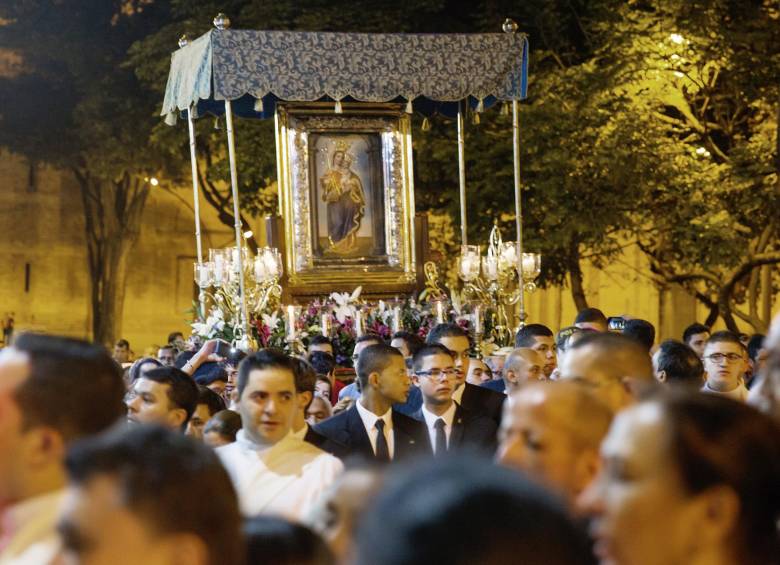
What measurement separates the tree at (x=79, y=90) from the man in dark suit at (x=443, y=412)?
21369mm

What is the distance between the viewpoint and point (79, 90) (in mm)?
31438

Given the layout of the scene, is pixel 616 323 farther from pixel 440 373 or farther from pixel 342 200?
→ pixel 342 200

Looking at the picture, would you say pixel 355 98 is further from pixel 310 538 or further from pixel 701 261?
pixel 310 538

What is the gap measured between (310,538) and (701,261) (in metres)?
22.6

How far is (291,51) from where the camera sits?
60.2 ft

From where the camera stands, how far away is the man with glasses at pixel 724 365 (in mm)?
10375

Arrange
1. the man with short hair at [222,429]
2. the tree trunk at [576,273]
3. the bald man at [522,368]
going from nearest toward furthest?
the man with short hair at [222,429] < the bald man at [522,368] < the tree trunk at [576,273]

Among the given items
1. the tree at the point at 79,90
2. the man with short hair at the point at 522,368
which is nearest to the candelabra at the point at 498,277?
the man with short hair at the point at 522,368

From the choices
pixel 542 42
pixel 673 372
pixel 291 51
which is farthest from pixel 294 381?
pixel 542 42

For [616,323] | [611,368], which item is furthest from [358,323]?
[611,368]

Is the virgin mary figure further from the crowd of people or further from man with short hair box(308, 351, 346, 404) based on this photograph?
the crowd of people

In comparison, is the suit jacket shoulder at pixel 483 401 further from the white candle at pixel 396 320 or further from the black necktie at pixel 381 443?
the white candle at pixel 396 320

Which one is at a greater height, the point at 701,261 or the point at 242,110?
the point at 242,110

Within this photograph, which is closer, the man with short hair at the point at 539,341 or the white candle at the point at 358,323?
the man with short hair at the point at 539,341
